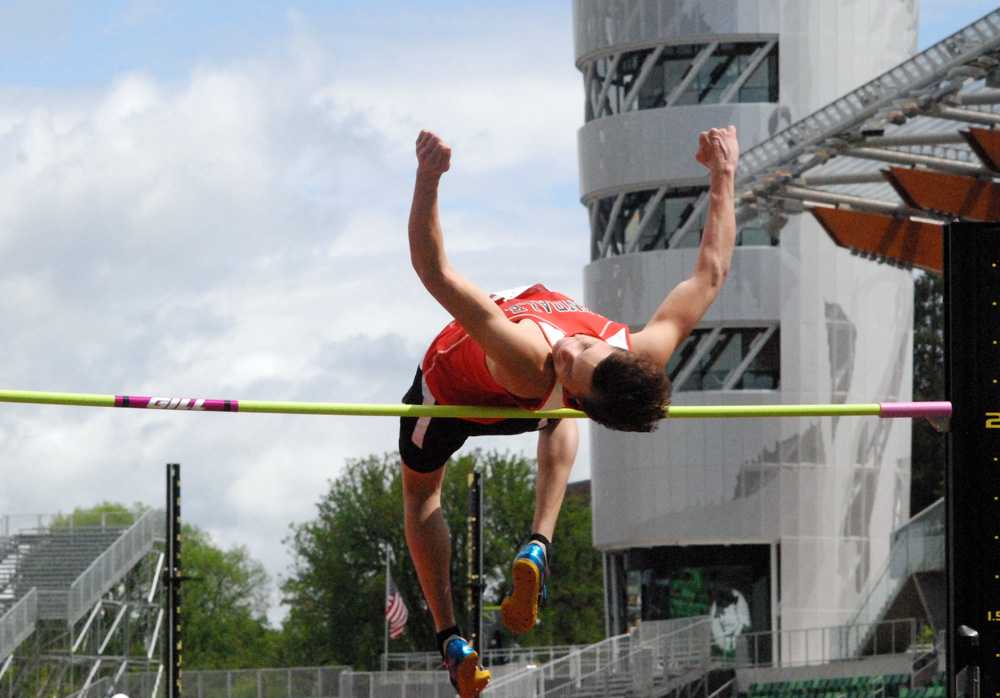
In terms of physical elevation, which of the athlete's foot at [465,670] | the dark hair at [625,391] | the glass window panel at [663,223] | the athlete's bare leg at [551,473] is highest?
the glass window panel at [663,223]

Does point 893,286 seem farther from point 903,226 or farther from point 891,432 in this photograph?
point 903,226

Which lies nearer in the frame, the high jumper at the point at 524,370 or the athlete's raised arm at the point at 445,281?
the athlete's raised arm at the point at 445,281

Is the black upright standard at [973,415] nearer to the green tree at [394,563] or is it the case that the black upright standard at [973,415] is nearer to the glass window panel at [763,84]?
the glass window panel at [763,84]

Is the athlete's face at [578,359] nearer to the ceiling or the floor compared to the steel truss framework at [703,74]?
nearer to the floor

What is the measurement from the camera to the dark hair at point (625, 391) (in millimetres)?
6141

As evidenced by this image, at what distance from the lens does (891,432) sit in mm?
32375

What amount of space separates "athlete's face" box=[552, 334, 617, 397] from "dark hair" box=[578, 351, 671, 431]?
1.0 inches

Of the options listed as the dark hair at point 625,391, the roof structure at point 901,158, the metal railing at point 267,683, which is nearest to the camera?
the dark hair at point 625,391

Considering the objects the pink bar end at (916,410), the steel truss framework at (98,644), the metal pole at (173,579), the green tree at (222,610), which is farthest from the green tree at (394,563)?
the pink bar end at (916,410)

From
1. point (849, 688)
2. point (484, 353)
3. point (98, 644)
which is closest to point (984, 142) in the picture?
point (849, 688)

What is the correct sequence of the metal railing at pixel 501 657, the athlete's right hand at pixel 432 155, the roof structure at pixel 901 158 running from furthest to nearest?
the metal railing at pixel 501 657 < the roof structure at pixel 901 158 < the athlete's right hand at pixel 432 155

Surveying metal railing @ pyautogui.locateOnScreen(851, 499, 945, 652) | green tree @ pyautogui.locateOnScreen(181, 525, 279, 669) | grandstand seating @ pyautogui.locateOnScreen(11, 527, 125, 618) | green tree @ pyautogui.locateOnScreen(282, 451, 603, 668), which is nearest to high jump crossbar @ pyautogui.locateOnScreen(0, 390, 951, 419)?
metal railing @ pyautogui.locateOnScreen(851, 499, 945, 652)

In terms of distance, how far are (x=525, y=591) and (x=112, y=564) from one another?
2559 centimetres

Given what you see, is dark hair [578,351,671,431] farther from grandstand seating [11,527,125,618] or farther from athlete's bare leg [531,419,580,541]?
grandstand seating [11,527,125,618]
